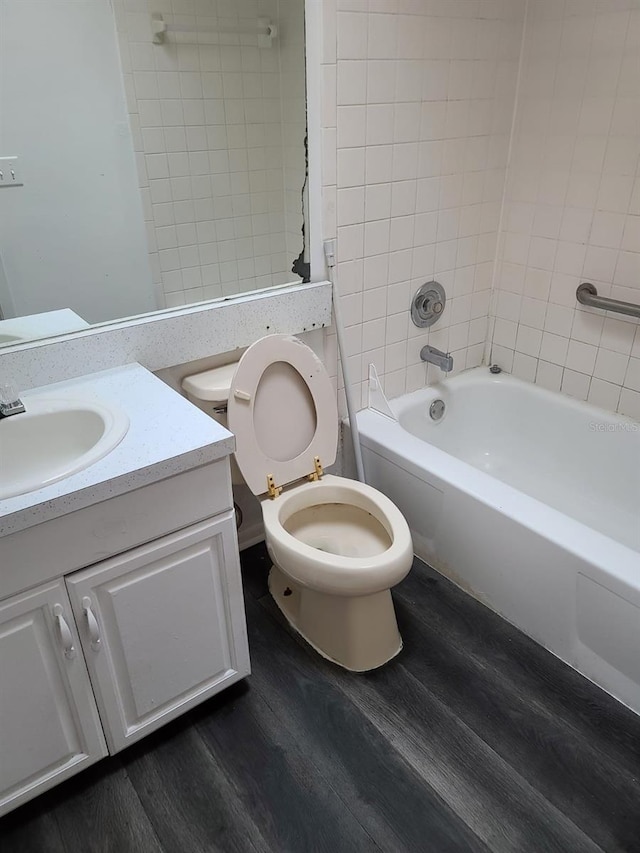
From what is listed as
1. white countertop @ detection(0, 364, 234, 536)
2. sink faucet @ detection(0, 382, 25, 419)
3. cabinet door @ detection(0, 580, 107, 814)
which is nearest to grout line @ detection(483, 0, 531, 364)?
white countertop @ detection(0, 364, 234, 536)

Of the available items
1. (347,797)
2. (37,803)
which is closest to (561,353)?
(347,797)

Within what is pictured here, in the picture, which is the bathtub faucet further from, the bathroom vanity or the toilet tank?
the bathroom vanity

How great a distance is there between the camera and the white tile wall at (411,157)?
1.68 m

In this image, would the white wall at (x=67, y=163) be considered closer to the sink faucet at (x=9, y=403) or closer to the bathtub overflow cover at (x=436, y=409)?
the sink faucet at (x=9, y=403)

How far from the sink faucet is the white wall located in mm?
394

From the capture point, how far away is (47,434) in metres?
1.35

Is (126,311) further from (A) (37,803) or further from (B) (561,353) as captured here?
(B) (561,353)

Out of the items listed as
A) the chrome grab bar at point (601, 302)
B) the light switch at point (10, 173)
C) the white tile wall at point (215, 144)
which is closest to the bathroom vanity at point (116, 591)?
the light switch at point (10, 173)

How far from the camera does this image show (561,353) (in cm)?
218

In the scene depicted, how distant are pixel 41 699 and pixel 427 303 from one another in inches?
65.0

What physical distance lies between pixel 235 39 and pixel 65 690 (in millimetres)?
1990

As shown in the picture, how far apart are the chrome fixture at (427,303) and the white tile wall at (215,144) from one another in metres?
0.47

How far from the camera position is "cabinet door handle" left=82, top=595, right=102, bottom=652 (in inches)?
46.6

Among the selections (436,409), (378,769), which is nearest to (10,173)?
(436,409)
